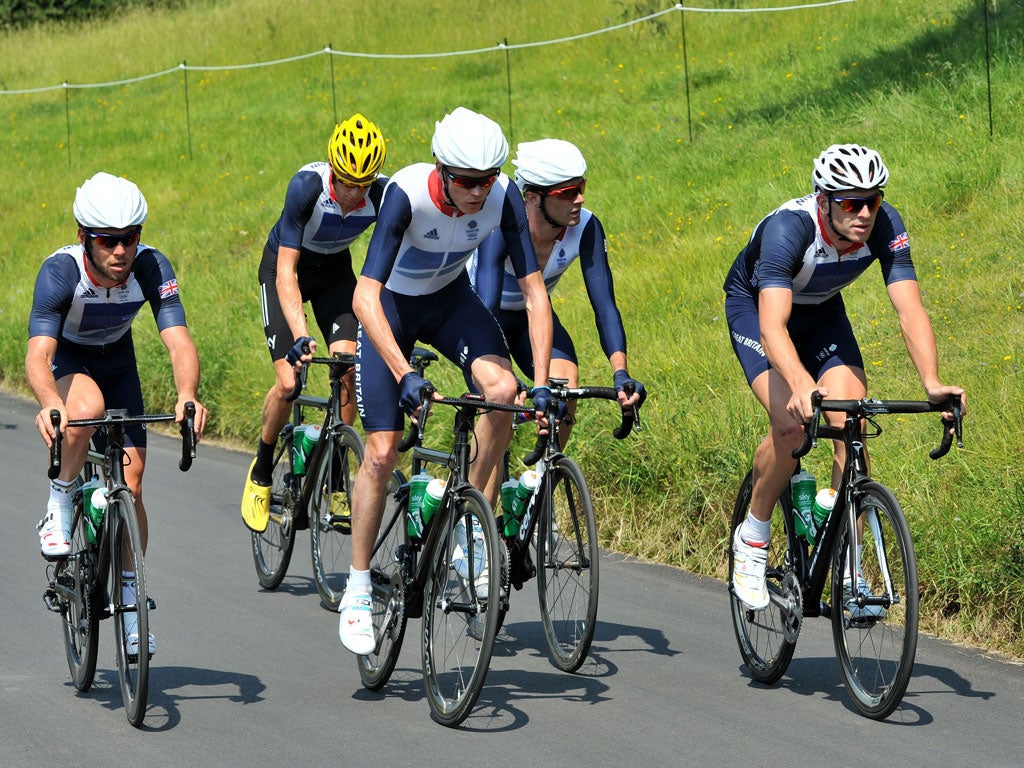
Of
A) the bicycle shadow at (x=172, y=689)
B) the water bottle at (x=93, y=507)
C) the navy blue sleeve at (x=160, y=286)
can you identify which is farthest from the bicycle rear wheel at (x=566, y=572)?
the water bottle at (x=93, y=507)

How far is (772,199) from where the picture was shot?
44.2ft

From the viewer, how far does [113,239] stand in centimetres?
588

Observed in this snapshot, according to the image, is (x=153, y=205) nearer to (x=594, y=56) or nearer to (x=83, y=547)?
(x=594, y=56)

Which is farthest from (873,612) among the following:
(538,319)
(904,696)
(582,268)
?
(582,268)

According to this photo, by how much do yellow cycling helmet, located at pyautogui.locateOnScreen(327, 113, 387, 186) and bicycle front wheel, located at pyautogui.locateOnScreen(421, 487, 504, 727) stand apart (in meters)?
2.38

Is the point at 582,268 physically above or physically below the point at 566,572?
above

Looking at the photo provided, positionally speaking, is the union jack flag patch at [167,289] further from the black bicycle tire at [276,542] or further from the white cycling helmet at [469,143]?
the black bicycle tire at [276,542]

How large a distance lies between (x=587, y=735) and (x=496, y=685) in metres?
0.81

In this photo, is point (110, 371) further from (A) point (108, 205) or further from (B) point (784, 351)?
(B) point (784, 351)

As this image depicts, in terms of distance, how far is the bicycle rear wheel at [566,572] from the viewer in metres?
6.05

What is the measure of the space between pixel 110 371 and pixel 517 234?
195cm

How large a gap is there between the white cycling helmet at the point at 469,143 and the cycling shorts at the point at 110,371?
181 cm

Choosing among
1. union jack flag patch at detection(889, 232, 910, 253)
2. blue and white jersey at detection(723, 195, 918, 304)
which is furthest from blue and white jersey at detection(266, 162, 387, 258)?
union jack flag patch at detection(889, 232, 910, 253)

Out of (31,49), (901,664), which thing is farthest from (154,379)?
(31,49)
